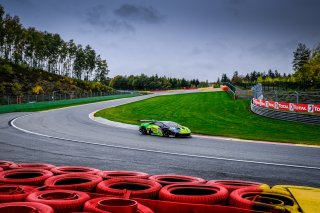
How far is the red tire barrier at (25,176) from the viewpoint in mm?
6324

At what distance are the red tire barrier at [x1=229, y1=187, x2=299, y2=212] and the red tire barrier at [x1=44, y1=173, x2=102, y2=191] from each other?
2.58 metres

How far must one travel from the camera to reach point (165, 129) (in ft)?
63.5

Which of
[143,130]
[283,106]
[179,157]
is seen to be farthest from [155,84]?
[179,157]

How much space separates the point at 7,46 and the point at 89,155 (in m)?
113

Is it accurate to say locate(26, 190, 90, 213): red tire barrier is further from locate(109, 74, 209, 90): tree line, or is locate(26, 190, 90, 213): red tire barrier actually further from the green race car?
locate(109, 74, 209, 90): tree line

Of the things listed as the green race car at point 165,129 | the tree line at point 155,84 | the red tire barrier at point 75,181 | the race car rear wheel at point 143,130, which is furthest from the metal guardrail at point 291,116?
the tree line at point 155,84

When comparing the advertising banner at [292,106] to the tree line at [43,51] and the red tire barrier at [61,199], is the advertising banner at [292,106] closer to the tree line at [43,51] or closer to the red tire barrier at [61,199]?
the red tire barrier at [61,199]

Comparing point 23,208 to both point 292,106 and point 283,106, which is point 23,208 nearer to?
point 292,106

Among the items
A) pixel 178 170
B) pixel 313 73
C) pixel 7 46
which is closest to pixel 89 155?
pixel 178 170

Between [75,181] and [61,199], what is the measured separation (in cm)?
167

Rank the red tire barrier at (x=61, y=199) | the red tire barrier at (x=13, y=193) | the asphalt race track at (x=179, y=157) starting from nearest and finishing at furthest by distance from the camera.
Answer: the red tire barrier at (x=61, y=199), the red tire barrier at (x=13, y=193), the asphalt race track at (x=179, y=157)

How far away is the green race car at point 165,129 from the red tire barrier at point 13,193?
44.4 ft

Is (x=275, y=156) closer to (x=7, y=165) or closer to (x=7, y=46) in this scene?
(x=7, y=165)

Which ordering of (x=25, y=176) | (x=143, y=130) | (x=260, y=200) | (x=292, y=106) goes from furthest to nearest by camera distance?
(x=292, y=106)
(x=143, y=130)
(x=25, y=176)
(x=260, y=200)
